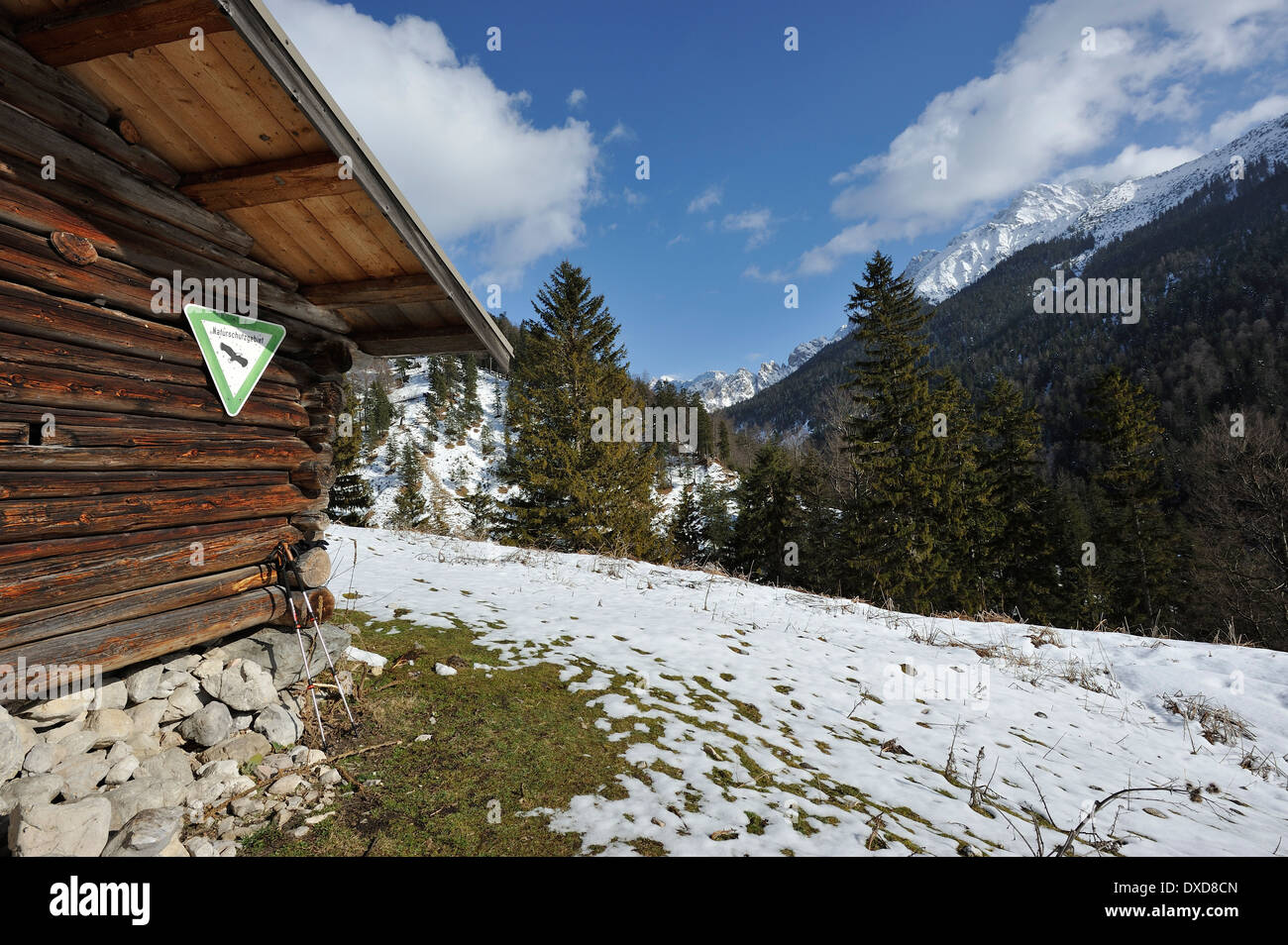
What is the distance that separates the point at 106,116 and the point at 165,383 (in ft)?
5.77

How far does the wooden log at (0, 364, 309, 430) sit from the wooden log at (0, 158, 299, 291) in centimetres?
86

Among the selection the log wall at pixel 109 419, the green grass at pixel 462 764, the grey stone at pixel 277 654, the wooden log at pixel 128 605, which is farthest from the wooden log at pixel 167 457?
the green grass at pixel 462 764

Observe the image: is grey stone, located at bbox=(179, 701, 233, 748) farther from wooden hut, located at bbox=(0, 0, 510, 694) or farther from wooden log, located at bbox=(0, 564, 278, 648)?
wooden log, located at bbox=(0, 564, 278, 648)

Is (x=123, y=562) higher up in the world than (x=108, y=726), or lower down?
higher up

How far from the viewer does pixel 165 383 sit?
12.6 feet

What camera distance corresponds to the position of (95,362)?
3438mm

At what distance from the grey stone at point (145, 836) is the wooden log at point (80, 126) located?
403cm

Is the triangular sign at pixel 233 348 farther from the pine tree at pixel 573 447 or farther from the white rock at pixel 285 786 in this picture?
the pine tree at pixel 573 447

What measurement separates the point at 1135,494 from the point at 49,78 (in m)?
37.4

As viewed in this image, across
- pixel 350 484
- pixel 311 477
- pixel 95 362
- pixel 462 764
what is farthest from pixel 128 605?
pixel 350 484

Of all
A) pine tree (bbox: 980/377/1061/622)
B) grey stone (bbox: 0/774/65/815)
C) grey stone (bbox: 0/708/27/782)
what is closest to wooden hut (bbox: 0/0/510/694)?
grey stone (bbox: 0/708/27/782)

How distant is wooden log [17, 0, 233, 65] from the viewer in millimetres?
2736

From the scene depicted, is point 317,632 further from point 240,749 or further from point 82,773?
→ point 82,773
